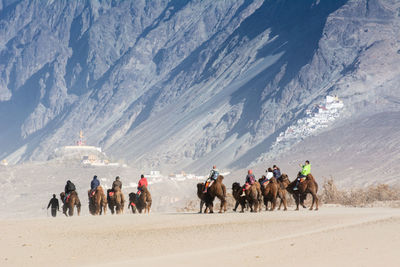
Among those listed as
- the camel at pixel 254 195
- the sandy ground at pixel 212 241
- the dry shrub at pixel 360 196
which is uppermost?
the dry shrub at pixel 360 196

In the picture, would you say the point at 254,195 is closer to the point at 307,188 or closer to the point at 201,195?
the point at 201,195

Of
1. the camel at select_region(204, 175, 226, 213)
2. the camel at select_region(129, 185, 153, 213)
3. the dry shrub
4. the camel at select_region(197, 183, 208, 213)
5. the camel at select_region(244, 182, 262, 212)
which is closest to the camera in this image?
the camel at select_region(204, 175, 226, 213)

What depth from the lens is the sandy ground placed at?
21.5 metres

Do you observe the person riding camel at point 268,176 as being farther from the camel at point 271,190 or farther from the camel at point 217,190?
the camel at point 217,190

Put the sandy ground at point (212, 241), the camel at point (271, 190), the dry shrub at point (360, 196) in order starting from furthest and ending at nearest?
the dry shrub at point (360, 196)
the camel at point (271, 190)
the sandy ground at point (212, 241)

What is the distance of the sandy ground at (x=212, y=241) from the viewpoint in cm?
2145

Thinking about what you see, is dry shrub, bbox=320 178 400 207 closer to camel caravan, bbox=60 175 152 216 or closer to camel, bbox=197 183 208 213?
camel caravan, bbox=60 175 152 216

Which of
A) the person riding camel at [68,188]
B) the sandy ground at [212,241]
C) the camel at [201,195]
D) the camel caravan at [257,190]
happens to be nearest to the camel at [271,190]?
the camel caravan at [257,190]

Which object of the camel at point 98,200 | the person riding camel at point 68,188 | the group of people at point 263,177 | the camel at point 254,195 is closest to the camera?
the camel at point 254,195

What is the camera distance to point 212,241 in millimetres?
26062

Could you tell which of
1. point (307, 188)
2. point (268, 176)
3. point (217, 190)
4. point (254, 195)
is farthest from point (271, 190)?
point (217, 190)

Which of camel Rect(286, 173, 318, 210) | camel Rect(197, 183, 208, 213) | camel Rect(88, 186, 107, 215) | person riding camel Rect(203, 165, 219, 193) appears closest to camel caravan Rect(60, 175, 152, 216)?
camel Rect(88, 186, 107, 215)

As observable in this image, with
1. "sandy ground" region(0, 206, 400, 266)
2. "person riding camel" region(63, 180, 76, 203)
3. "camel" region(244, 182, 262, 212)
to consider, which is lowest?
"sandy ground" region(0, 206, 400, 266)

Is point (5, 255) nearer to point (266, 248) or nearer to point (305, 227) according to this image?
point (266, 248)
